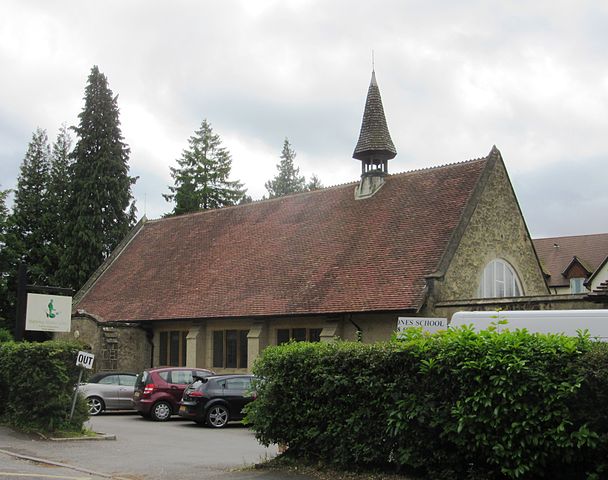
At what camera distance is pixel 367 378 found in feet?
34.9

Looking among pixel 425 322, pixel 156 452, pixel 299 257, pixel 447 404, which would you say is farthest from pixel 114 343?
pixel 447 404

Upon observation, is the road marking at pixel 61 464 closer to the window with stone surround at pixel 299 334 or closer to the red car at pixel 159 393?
the red car at pixel 159 393

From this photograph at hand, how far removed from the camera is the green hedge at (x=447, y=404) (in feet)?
28.3

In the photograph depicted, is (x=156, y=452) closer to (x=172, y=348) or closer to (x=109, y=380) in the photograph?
(x=109, y=380)

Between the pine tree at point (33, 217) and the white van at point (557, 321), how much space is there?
137 feet

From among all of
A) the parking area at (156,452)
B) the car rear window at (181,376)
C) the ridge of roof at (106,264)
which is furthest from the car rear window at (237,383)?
the ridge of roof at (106,264)

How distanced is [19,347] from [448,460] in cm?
1213

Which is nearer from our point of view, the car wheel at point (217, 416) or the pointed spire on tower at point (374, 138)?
the car wheel at point (217, 416)

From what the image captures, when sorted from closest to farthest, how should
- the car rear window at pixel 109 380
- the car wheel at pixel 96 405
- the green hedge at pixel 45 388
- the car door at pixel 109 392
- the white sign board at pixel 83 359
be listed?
the green hedge at pixel 45 388
the white sign board at pixel 83 359
the car wheel at pixel 96 405
the car door at pixel 109 392
the car rear window at pixel 109 380

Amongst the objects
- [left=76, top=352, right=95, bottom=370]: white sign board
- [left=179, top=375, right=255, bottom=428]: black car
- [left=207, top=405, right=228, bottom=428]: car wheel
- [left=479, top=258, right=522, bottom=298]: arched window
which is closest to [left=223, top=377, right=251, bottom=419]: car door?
[left=179, top=375, right=255, bottom=428]: black car

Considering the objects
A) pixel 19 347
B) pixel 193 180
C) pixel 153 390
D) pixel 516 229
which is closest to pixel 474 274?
pixel 516 229

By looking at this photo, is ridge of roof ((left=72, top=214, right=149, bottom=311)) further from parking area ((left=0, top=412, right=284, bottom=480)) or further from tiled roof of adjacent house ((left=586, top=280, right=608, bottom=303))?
tiled roof of adjacent house ((left=586, top=280, right=608, bottom=303))

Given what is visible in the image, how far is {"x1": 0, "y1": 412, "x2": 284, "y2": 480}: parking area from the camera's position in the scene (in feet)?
40.0

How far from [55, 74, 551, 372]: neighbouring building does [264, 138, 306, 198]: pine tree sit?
155 feet
